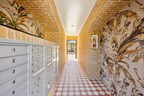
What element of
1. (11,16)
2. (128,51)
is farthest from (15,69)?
(128,51)

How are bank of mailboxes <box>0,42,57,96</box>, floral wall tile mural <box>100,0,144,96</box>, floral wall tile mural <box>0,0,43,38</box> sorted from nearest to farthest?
bank of mailboxes <box>0,42,57,96</box> < floral wall tile mural <box>0,0,43,38</box> < floral wall tile mural <box>100,0,144,96</box>

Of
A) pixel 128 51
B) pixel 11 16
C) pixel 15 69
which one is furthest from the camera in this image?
pixel 128 51

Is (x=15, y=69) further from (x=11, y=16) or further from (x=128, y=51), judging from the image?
(x=128, y=51)

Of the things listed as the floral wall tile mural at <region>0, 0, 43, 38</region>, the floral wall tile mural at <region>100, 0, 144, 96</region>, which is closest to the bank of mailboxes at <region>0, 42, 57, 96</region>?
the floral wall tile mural at <region>0, 0, 43, 38</region>

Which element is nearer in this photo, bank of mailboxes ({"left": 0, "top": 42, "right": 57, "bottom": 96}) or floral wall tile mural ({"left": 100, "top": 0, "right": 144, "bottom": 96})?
bank of mailboxes ({"left": 0, "top": 42, "right": 57, "bottom": 96})

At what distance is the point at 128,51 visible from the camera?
2219 millimetres

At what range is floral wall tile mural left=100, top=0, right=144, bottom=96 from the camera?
1.88 metres

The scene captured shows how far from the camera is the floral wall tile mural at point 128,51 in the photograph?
1883mm

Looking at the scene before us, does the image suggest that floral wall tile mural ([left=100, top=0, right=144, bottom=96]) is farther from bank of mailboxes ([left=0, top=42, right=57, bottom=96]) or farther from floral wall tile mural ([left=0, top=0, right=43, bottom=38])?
floral wall tile mural ([left=0, top=0, right=43, bottom=38])

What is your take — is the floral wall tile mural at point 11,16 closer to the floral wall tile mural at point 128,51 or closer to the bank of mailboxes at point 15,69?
the bank of mailboxes at point 15,69

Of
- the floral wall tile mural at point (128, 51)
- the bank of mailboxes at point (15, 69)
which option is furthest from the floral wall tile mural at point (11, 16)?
the floral wall tile mural at point (128, 51)

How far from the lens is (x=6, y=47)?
2.68 ft

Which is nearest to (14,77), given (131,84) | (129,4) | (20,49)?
(20,49)

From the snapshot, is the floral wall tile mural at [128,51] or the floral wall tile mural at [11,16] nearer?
the floral wall tile mural at [11,16]
